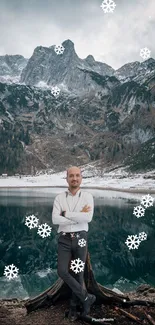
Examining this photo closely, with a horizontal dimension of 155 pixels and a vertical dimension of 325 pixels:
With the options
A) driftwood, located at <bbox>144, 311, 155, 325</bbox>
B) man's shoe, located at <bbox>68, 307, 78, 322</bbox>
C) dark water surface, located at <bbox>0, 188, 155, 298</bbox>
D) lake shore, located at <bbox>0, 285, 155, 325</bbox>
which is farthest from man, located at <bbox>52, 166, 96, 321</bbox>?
dark water surface, located at <bbox>0, 188, 155, 298</bbox>

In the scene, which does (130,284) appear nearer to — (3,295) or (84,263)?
(3,295)

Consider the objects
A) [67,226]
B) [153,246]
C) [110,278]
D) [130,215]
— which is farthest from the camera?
[130,215]

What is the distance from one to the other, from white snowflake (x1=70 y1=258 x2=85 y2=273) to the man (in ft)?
0.32

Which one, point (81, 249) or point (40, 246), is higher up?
point (81, 249)

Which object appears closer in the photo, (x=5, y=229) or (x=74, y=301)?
(x=74, y=301)

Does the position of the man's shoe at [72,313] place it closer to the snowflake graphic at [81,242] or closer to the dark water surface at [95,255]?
the snowflake graphic at [81,242]

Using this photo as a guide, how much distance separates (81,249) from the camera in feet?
29.9

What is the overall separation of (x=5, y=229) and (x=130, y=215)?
75.9 feet

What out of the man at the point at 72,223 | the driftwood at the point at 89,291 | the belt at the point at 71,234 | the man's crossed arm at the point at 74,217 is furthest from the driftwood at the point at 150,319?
the man's crossed arm at the point at 74,217

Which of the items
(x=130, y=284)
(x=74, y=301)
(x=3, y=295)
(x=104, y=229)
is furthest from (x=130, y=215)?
(x=74, y=301)

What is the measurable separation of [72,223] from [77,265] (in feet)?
4.30

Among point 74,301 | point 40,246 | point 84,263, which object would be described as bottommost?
point 40,246

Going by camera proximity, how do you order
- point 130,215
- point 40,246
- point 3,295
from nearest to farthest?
point 3,295
point 40,246
point 130,215

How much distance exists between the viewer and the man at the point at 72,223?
8.91 metres
